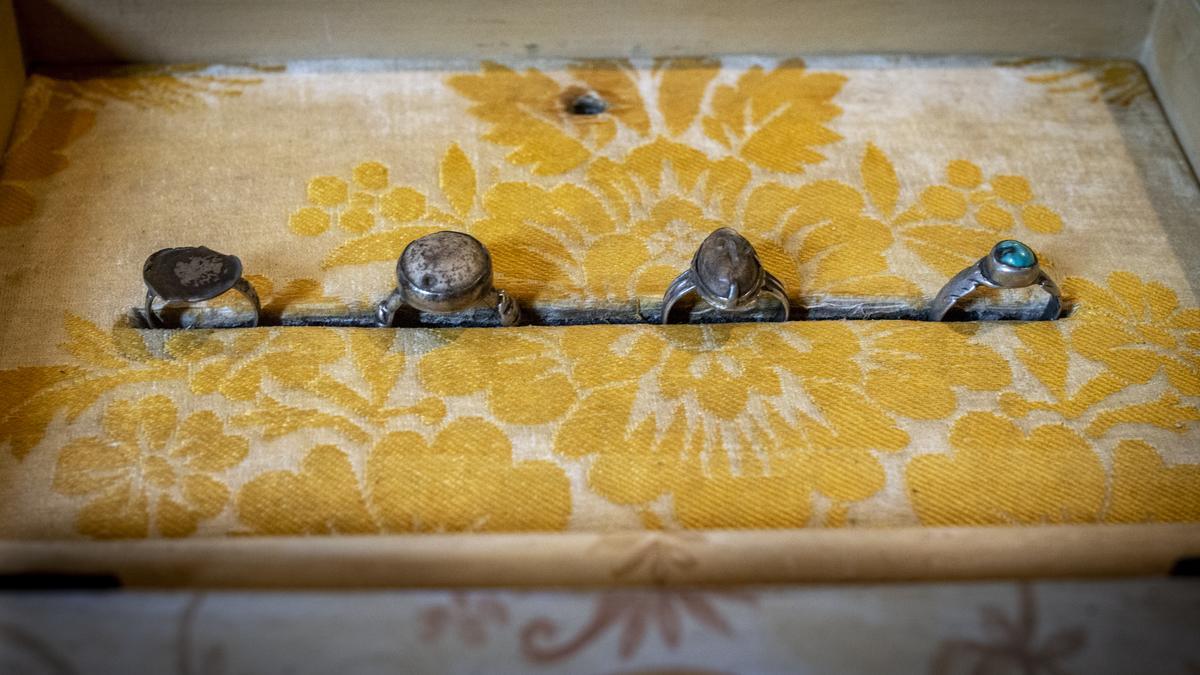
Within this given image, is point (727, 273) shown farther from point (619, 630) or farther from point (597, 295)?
point (619, 630)

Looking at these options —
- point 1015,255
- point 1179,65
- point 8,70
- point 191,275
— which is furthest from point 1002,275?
point 8,70

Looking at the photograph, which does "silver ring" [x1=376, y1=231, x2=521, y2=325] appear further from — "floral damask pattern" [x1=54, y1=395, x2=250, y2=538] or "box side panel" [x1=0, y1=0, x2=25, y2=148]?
"box side panel" [x1=0, y1=0, x2=25, y2=148]

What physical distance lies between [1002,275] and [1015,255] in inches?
0.6

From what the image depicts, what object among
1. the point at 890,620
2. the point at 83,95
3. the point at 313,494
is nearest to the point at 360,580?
the point at 313,494

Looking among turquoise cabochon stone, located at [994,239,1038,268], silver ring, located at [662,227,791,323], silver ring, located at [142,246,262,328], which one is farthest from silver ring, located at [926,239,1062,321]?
silver ring, located at [142,246,262,328]

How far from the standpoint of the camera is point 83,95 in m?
0.83

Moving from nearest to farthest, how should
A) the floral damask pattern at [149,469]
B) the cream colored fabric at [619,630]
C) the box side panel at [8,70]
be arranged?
the cream colored fabric at [619,630] < the floral damask pattern at [149,469] < the box side panel at [8,70]

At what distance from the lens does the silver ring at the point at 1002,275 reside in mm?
654

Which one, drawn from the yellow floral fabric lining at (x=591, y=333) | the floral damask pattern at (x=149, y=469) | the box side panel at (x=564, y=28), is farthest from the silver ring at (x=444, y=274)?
the box side panel at (x=564, y=28)

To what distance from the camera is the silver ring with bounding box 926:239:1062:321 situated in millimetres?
654

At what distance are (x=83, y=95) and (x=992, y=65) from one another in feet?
2.70

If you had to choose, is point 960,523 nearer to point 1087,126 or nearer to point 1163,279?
point 1163,279

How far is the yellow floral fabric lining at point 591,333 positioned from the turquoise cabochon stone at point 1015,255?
0.23 ft

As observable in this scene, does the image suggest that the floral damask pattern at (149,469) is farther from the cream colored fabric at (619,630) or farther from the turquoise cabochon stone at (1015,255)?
the turquoise cabochon stone at (1015,255)
